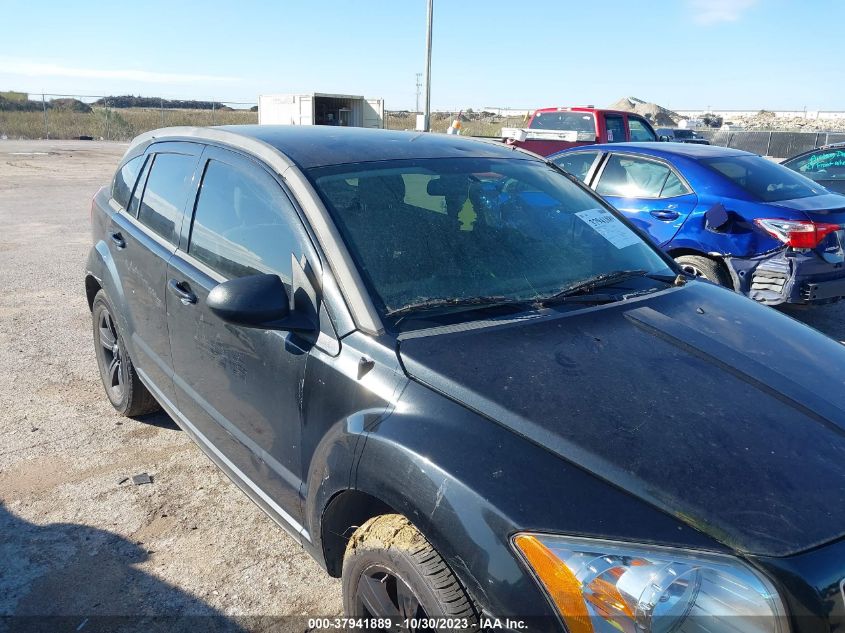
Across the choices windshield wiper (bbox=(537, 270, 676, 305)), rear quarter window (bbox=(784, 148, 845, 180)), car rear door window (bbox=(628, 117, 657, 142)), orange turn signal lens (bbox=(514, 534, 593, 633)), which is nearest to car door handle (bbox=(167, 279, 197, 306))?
windshield wiper (bbox=(537, 270, 676, 305))

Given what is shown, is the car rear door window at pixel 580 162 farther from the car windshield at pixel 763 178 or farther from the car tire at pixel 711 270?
the car tire at pixel 711 270

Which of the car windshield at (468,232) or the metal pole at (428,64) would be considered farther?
the metal pole at (428,64)

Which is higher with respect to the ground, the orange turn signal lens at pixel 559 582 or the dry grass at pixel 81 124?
the orange turn signal lens at pixel 559 582

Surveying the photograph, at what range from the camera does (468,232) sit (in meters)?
2.69

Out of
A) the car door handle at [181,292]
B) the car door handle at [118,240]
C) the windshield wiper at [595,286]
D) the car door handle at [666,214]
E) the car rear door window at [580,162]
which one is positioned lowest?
the car door handle at [666,214]

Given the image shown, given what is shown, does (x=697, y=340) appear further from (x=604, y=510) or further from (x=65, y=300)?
(x=65, y=300)

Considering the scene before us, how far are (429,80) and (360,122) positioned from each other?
2.58 m

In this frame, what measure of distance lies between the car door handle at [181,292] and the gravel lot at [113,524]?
107cm

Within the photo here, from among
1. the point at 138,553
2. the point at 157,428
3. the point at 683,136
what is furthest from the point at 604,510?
the point at 683,136

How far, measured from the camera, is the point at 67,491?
3.44 meters

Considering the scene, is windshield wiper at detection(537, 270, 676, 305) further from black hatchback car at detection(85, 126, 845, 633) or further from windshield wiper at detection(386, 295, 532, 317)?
windshield wiper at detection(386, 295, 532, 317)

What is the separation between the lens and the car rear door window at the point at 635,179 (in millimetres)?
6492

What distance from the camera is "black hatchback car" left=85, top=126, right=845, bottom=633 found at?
157cm

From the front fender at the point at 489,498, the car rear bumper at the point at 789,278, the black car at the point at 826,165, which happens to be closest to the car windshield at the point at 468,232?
the front fender at the point at 489,498
